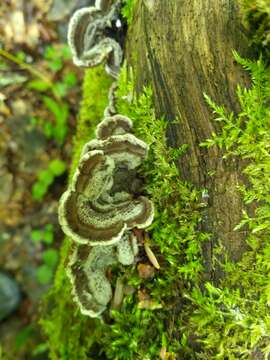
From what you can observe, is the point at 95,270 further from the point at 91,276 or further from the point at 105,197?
the point at 105,197

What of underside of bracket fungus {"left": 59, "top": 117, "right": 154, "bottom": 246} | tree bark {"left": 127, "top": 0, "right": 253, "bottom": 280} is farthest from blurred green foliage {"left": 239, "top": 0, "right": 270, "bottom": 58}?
underside of bracket fungus {"left": 59, "top": 117, "right": 154, "bottom": 246}

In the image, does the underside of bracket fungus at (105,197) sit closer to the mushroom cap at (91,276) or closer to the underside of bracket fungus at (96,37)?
the mushroom cap at (91,276)

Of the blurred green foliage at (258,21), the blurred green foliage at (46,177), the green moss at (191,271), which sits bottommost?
the green moss at (191,271)

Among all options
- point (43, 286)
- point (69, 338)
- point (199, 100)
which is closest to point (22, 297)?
point (43, 286)

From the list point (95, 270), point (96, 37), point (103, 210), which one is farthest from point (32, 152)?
point (103, 210)

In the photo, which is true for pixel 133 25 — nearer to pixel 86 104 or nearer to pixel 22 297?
pixel 86 104

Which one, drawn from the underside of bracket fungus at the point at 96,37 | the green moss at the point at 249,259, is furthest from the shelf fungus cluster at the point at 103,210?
the underside of bracket fungus at the point at 96,37

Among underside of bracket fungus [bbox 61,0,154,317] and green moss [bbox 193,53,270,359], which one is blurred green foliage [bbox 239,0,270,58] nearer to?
green moss [bbox 193,53,270,359]
